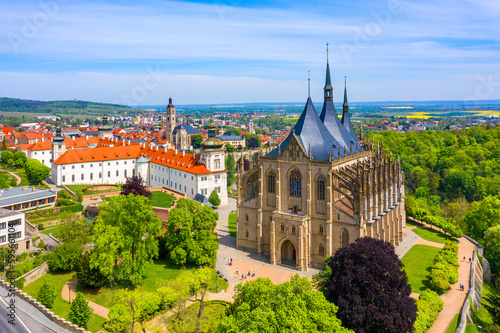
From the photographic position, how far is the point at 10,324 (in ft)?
116

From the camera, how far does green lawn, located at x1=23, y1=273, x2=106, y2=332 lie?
129ft

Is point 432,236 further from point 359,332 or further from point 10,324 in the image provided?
point 10,324

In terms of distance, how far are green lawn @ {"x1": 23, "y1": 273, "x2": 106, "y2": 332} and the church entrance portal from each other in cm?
2545

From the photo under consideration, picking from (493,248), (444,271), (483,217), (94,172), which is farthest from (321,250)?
(94,172)

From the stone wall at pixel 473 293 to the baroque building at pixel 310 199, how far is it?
37.2 ft

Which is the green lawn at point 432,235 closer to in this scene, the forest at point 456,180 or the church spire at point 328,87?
the forest at point 456,180

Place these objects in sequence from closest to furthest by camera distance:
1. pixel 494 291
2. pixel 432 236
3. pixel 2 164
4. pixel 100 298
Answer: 1. pixel 100 298
2. pixel 494 291
3. pixel 432 236
4. pixel 2 164

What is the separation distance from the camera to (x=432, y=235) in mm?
69750

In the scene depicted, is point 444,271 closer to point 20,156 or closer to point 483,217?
point 483,217

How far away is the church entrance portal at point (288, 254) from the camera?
2230 inches

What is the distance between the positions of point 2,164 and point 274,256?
89482 millimetres

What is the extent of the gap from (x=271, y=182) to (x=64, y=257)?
28224 millimetres

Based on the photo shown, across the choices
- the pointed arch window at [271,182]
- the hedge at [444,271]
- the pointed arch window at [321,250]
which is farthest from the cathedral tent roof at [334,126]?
the hedge at [444,271]

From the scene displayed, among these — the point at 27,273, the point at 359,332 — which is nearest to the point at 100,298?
the point at 27,273
